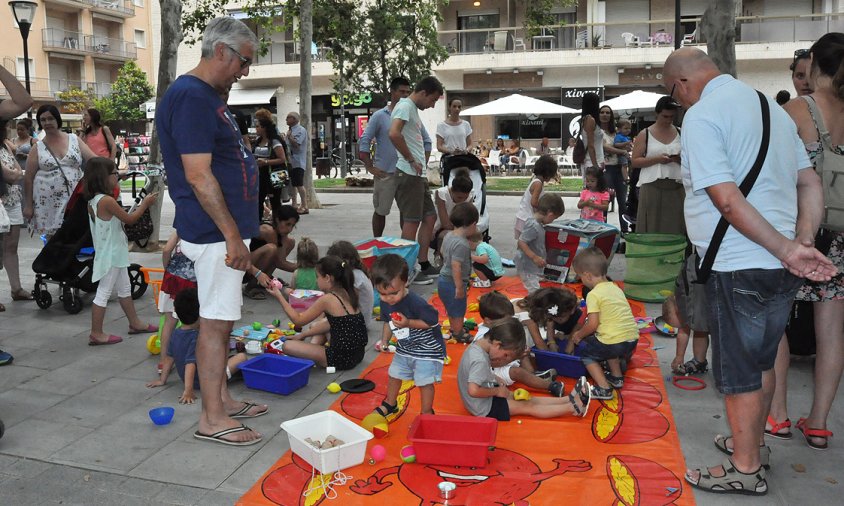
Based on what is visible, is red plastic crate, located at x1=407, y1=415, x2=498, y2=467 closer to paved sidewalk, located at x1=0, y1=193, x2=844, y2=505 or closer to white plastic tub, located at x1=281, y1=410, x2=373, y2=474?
white plastic tub, located at x1=281, y1=410, x2=373, y2=474

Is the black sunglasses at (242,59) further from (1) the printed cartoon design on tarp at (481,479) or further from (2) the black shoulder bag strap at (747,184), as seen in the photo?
(2) the black shoulder bag strap at (747,184)

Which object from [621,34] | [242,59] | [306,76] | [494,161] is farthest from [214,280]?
[621,34]

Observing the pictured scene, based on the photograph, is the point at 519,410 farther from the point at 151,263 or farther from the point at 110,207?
the point at 151,263

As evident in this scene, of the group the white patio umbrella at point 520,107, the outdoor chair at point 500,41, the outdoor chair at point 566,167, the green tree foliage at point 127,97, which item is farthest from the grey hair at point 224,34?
the green tree foliage at point 127,97

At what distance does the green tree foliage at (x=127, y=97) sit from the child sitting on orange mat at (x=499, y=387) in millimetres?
38951

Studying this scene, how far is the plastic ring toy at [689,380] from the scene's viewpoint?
466 centimetres

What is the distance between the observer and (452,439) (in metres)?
3.71

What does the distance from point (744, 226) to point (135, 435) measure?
3.24 meters

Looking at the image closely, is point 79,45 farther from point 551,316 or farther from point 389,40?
point 551,316

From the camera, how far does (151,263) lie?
8781 millimetres

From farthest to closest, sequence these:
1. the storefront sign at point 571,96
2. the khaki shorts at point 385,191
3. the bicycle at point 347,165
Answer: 1. the storefront sign at point 571,96
2. the bicycle at point 347,165
3. the khaki shorts at point 385,191

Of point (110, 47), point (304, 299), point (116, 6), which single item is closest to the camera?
point (304, 299)

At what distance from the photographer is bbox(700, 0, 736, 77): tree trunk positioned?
757 cm

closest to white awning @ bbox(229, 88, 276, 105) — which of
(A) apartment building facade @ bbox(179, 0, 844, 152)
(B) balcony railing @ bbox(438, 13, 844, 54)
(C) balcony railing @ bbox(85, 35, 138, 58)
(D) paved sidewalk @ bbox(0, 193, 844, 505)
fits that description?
(A) apartment building facade @ bbox(179, 0, 844, 152)
